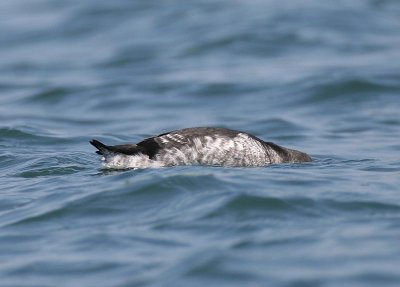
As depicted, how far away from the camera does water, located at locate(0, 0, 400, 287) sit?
366 inches

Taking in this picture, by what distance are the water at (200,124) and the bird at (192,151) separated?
0.22m

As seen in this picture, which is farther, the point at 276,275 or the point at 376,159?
the point at 376,159

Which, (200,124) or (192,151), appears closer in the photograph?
(192,151)

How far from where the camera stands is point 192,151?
516 inches

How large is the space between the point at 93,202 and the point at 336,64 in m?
12.6

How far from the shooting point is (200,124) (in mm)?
18453

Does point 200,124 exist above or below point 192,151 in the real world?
above

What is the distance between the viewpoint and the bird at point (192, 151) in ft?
42.0

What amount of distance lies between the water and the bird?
0.22 m

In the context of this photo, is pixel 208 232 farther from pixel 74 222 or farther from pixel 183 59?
pixel 183 59

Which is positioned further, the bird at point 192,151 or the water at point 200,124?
the bird at point 192,151

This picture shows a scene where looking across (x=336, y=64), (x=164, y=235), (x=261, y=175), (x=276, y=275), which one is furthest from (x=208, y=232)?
(x=336, y=64)

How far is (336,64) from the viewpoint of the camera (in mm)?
23016

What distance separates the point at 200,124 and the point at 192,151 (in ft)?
17.6
